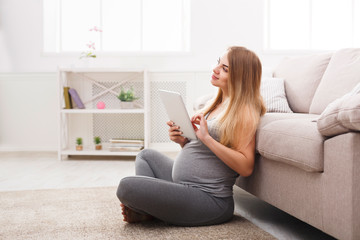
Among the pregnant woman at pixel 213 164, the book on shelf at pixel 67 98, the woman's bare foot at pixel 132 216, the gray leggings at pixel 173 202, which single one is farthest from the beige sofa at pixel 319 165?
the book on shelf at pixel 67 98

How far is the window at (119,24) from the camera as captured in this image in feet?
14.1

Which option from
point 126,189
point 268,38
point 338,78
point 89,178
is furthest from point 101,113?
point 126,189

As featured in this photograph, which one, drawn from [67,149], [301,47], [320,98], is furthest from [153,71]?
[320,98]

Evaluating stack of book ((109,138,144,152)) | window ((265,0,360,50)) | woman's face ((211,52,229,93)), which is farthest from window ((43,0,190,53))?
woman's face ((211,52,229,93))

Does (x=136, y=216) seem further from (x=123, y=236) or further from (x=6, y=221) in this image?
(x=6, y=221)

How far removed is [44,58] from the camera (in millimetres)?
4184

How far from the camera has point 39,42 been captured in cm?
417

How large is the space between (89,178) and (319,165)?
1910 mm

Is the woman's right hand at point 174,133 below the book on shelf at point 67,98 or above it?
below

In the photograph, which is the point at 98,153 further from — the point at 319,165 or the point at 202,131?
the point at 319,165

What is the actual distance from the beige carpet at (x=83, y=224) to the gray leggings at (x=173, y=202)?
0.15 ft

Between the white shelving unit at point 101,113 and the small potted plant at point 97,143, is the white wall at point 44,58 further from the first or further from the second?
the small potted plant at point 97,143

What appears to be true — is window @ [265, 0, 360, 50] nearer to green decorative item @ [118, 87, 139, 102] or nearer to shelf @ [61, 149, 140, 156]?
green decorative item @ [118, 87, 139, 102]

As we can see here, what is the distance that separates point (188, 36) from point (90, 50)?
3.36 feet
